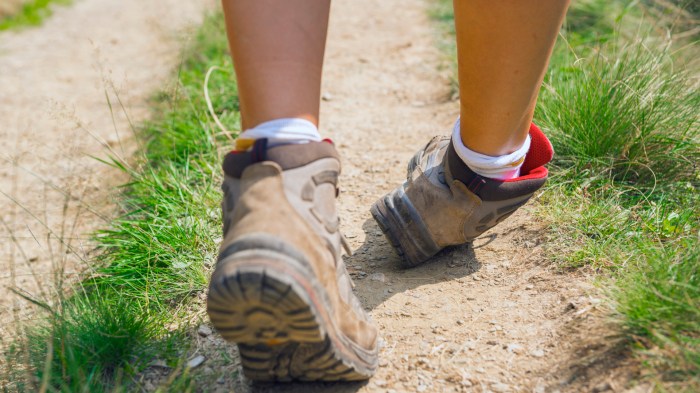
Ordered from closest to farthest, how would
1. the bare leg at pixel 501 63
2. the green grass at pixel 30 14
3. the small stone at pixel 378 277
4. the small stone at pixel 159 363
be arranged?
the bare leg at pixel 501 63 → the small stone at pixel 159 363 → the small stone at pixel 378 277 → the green grass at pixel 30 14

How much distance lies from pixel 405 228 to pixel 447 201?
0.14 m

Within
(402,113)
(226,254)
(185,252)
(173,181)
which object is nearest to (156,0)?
(402,113)

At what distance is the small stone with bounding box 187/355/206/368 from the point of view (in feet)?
4.96

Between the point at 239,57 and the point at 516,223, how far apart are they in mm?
1094

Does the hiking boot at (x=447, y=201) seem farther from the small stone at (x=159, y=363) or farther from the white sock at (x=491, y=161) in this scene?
the small stone at (x=159, y=363)

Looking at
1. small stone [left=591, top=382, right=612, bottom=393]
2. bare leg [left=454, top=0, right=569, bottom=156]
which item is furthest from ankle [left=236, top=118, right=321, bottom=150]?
small stone [left=591, top=382, right=612, bottom=393]

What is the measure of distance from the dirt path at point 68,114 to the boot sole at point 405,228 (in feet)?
2.77

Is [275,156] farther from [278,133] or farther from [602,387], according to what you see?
[602,387]

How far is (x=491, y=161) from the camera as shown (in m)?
1.61

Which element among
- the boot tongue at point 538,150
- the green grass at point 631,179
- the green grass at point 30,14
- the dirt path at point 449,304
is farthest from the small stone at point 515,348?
the green grass at point 30,14

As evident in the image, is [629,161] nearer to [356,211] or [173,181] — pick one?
[356,211]

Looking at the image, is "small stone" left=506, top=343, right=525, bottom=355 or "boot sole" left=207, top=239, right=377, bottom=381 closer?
"boot sole" left=207, top=239, right=377, bottom=381

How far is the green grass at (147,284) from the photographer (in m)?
1.50

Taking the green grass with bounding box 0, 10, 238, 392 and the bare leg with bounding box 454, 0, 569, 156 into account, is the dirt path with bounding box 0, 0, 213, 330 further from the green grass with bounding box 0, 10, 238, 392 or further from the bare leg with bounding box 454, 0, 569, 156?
the bare leg with bounding box 454, 0, 569, 156
